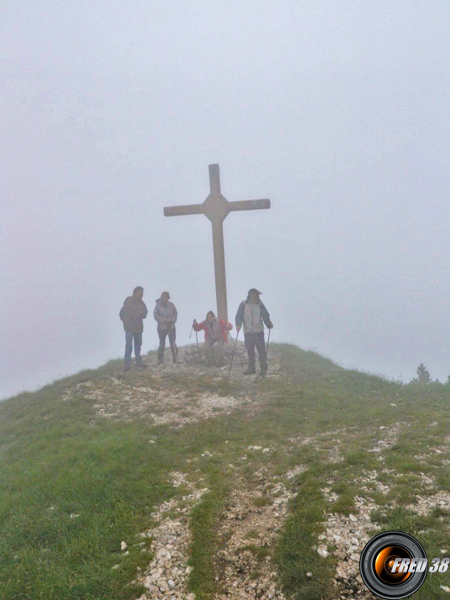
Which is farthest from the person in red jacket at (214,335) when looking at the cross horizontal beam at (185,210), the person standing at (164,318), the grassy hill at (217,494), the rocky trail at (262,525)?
the rocky trail at (262,525)

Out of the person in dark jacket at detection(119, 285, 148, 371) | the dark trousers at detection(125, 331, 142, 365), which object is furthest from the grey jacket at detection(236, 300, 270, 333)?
the dark trousers at detection(125, 331, 142, 365)

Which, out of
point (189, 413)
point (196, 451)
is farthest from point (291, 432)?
point (189, 413)

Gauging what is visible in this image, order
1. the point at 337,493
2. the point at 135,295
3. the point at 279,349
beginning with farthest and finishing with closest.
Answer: the point at 279,349
the point at 135,295
the point at 337,493

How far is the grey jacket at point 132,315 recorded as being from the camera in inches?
597

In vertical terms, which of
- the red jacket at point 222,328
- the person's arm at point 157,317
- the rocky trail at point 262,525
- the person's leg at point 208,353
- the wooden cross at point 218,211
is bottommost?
the rocky trail at point 262,525

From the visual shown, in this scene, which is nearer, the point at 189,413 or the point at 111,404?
the point at 189,413

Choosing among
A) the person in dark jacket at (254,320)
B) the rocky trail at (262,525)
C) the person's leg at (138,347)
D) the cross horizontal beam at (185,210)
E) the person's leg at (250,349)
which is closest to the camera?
the rocky trail at (262,525)

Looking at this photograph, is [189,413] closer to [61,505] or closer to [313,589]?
[61,505]

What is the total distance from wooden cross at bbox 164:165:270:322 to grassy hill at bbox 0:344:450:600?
6.78 metres

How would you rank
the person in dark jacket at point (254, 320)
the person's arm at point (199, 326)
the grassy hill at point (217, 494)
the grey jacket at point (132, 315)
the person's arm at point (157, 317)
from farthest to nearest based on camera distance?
the person's arm at point (199, 326) < the person's arm at point (157, 317) < the grey jacket at point (132, 315) < the person in dark jacket at point (254, 320) < the grassy hill at point (217, 494)

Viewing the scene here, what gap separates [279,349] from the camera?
18500 millimetres

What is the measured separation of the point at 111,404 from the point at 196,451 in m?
4.40

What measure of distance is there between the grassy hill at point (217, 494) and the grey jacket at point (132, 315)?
3.93 meters

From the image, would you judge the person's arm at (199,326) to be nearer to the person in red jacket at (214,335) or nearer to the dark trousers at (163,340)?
the person in red jacket at (214,335)
